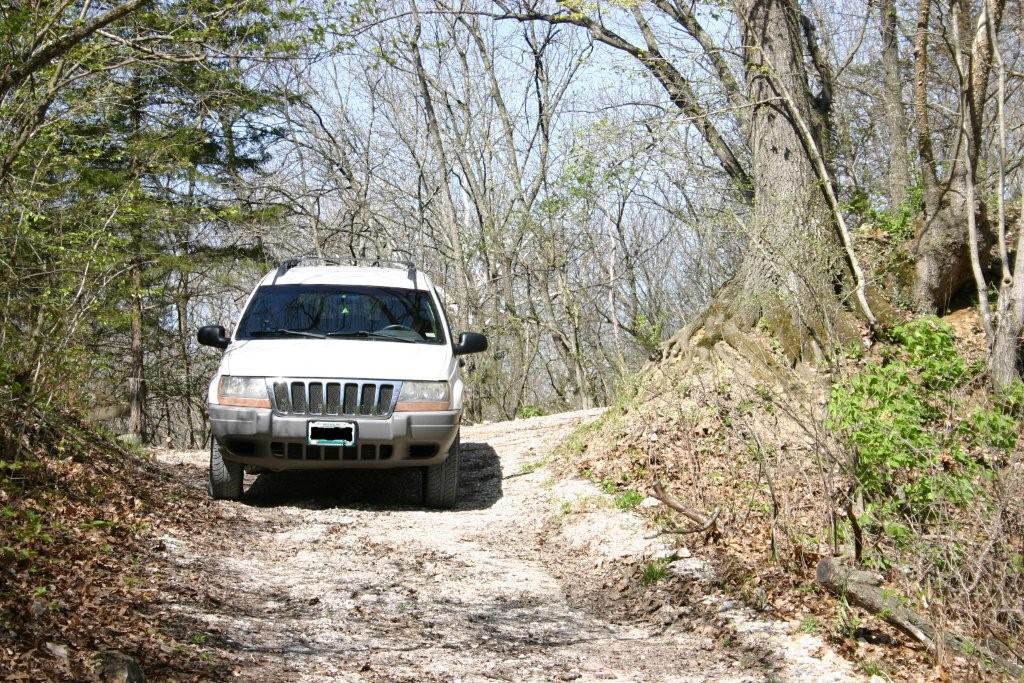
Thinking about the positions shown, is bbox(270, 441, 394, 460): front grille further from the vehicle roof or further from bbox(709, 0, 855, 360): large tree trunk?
bbox(709, 0, 855, 360): large tree trunk

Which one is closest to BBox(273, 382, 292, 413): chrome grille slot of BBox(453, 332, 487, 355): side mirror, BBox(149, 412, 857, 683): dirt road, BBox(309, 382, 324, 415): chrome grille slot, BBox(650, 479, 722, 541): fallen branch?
BBox(309, 382, 324, 415): chrome grille slot

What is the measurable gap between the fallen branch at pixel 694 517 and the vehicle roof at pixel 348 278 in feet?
12.9

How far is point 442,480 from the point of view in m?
8.76

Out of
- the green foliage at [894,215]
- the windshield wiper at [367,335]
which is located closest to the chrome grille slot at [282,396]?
the windshield wiper at [367,335]

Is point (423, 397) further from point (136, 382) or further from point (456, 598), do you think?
point (136, 382)

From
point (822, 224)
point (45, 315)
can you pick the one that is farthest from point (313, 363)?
point (822, 224)

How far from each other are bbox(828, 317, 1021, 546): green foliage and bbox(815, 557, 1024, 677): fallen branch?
0.44m

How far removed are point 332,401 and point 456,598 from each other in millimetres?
2580

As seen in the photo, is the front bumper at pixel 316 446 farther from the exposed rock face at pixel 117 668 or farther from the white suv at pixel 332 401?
the exposed rock face at pixel 117 668

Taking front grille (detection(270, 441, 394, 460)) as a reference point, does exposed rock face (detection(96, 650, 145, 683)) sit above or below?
below

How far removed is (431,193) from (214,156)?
5.50 meters

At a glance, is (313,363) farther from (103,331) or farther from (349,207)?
(349,207)

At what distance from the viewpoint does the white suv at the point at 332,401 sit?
7949 mm

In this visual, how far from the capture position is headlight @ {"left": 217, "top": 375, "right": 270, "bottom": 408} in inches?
312
